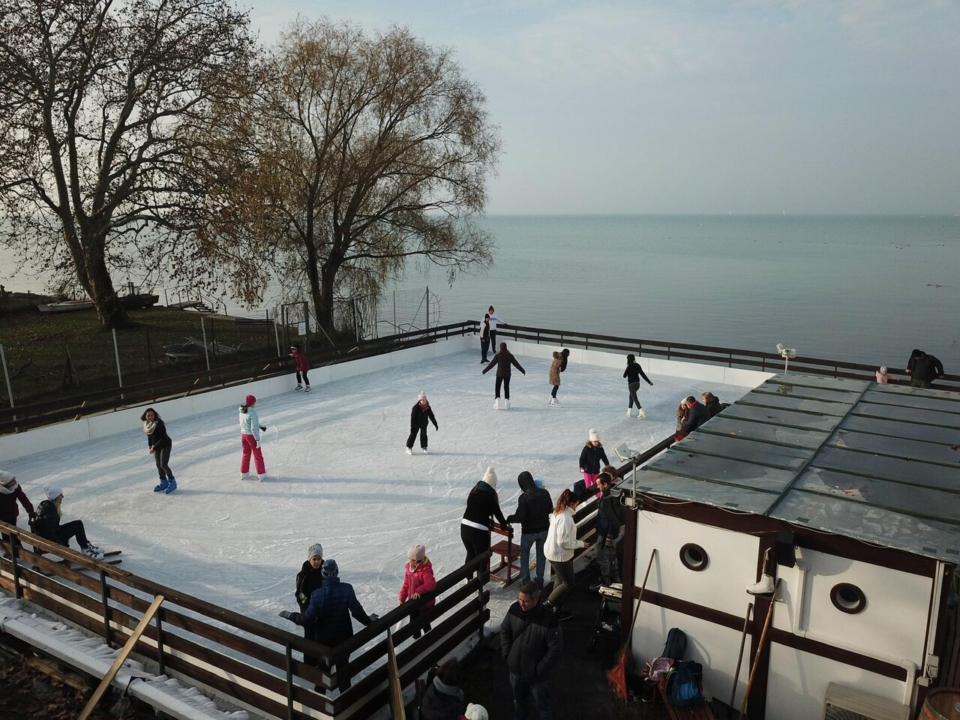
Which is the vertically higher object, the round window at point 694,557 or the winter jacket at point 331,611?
the round window at point 694,557

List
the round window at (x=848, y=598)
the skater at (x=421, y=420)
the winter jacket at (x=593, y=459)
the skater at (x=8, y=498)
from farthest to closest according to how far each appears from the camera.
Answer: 1. the skater at (x=421, y=420)
2. the winter jacket at (x=593, y=459)
3. the skater at (x=8, y=498)
4. the round window at (x=848, y=598)

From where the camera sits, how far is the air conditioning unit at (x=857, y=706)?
17.3ft

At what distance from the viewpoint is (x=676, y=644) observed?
6.14 meters

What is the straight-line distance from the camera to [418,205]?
25734 mm

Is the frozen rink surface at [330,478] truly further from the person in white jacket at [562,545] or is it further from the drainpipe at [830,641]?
the drainpipe at [830,641]

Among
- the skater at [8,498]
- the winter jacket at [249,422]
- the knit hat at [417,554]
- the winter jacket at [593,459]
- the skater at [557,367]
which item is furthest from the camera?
the skater at [557,367]

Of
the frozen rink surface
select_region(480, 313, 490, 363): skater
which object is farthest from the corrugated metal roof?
select_region(480, 313, 490, 363): skater

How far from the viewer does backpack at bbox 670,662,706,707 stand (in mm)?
5801

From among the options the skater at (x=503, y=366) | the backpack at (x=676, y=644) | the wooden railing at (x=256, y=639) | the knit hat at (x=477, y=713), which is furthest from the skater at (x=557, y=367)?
the knit hat at (x=477, y=713)

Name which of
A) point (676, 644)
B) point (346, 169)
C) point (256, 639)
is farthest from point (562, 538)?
point (346, 169)

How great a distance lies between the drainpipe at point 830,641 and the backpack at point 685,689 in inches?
35.9

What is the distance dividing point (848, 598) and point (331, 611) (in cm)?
404

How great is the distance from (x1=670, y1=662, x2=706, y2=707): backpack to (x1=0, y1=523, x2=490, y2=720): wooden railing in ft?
6.00

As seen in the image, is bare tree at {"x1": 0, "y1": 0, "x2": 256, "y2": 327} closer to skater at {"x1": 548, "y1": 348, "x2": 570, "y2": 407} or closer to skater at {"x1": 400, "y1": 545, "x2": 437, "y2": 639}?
skater at {"x1": 548, "y1": 348, "x2": 570, "y2": 407}
